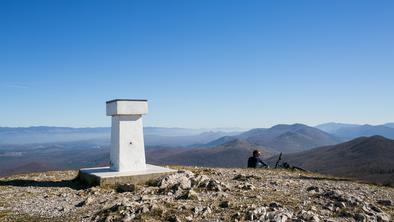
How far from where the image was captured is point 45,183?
19.3 m

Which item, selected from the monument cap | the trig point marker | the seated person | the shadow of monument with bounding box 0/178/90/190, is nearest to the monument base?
the trig point marker

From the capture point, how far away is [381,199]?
606 inches

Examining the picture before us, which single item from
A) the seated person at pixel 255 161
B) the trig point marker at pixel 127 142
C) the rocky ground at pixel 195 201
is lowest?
the rocky ground at pixel 195 201

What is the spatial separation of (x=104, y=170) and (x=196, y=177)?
481cm

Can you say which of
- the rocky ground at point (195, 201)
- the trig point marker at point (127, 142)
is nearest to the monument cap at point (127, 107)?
the trig point marker at point (127, 142)

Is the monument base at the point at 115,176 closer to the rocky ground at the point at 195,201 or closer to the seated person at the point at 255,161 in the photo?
the rocky ground at the point at 195,201

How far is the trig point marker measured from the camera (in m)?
18.8

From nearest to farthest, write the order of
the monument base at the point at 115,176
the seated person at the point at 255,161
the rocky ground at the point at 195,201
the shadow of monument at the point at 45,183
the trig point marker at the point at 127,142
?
1. the rocky ground at the point at 195,201
2. the monument base at the point at 115,176
3. the shadow of monument at the point at 45,183
4. the trig point marker at the point at 127,142
5. the seated person at the point at 255,161

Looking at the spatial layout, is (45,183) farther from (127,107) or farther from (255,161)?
(255,161)

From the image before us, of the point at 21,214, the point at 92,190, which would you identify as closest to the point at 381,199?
the point at 92,190

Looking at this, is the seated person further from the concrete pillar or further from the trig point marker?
the concrete pillar

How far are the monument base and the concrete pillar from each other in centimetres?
45

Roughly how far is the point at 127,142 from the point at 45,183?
420 centimetres

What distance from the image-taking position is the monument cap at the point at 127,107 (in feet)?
62.1
